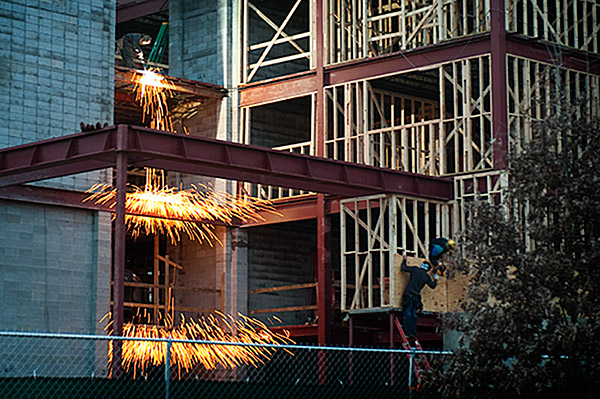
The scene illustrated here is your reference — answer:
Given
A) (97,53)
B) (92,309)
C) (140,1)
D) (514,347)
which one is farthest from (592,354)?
(140,1)

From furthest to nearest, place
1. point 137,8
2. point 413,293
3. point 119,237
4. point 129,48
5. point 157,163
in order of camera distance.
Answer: point 137,8, point 129,48, point 413,293, point 157,163, point 119,237

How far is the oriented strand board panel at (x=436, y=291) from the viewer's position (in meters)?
26.1

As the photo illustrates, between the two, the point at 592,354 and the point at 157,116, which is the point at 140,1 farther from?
the point at 592,354

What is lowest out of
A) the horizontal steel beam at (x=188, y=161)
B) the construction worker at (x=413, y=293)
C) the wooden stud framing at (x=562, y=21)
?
the construction worker at (x=413, y=293)

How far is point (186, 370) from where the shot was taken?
26.9m

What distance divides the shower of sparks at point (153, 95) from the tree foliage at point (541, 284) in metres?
15.3

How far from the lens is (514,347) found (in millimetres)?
16453

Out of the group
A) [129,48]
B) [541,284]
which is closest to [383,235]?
[129,48]

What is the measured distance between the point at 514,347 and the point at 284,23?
17.4 meters

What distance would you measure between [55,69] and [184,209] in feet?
15.9

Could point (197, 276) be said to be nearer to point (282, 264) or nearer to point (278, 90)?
point (282, 264)

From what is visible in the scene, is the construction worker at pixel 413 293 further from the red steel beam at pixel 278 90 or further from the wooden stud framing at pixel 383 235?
the red steel beam at pixel 278 90

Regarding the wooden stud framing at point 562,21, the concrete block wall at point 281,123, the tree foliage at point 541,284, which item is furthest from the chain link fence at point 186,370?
the wooden stud framing at point 562,21

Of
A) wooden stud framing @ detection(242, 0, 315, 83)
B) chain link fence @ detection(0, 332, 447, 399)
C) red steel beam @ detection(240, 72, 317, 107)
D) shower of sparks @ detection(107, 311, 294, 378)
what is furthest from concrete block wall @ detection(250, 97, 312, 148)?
chain link fence @ detection(0, 332, 447, 399)
